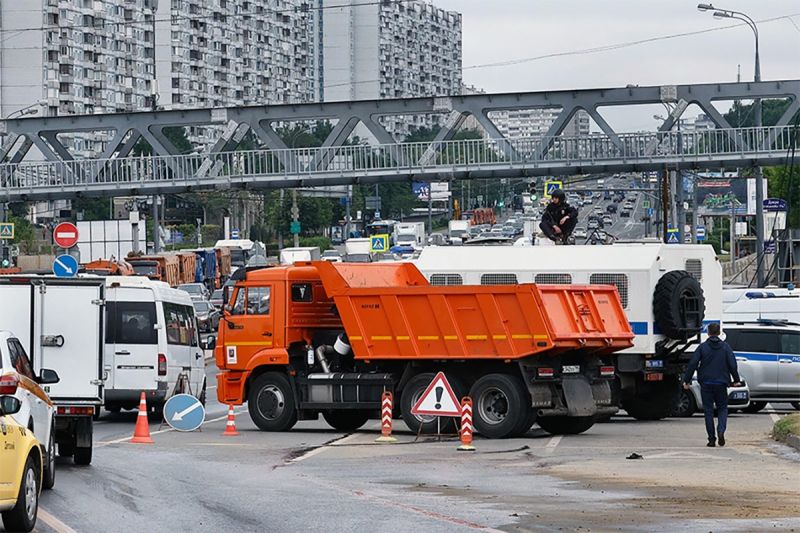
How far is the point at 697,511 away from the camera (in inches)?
553

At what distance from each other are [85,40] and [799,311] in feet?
377

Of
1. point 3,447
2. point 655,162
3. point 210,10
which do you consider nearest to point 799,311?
point 655,162

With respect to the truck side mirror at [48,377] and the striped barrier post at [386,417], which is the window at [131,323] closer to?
the striped barrier post at [386,417]

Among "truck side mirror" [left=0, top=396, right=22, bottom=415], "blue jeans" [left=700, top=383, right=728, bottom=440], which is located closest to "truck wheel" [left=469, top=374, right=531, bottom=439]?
"blue jeans" [left=700, top=383, right=728, bottom=440]

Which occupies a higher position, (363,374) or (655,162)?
(655,162)

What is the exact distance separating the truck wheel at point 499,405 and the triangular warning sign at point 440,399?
0.87 m

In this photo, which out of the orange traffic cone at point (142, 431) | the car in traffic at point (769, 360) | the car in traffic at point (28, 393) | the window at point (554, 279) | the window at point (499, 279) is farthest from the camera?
the car in traffic at point (769, 360)

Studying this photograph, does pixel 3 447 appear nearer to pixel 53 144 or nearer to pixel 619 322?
pixel 619 322

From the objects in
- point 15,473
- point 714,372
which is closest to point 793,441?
point 714,372

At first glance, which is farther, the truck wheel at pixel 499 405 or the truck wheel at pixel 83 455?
the truck wheel at pixel 499 405

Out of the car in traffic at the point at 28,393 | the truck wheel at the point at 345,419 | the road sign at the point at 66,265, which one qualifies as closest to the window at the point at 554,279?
the truck wheel at the point at 345,419

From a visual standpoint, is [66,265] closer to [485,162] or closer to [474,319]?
[474,319]

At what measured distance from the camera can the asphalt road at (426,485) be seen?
1352cm

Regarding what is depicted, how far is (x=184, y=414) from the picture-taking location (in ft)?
84.5
